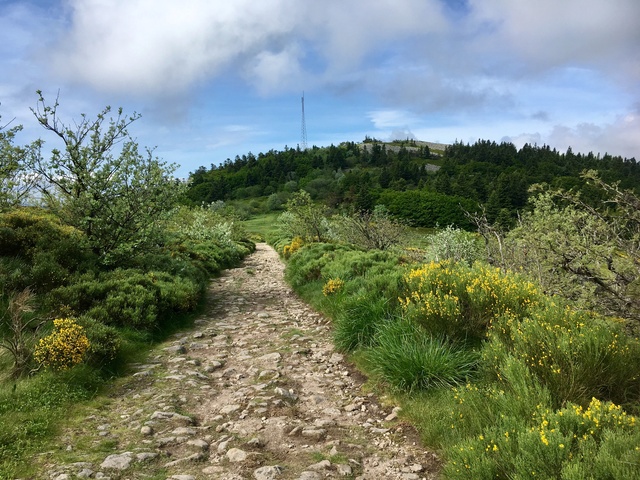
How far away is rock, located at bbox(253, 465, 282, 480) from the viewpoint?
14.3 feet

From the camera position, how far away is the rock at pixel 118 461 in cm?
453

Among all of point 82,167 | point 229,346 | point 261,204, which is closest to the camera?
point 229,346

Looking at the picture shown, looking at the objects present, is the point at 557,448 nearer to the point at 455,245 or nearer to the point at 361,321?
the point at 361,321

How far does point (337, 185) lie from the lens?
140 meters

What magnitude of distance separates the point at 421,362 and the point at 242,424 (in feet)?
9.31

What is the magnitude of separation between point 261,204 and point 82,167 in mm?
116670

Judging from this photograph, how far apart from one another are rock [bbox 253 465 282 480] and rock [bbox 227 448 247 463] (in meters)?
0.34

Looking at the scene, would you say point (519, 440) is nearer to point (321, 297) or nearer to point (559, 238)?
point (559, 238)

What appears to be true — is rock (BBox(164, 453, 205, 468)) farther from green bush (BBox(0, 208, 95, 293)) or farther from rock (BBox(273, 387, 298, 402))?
green bush (BBox(0, 208, 95, 293))

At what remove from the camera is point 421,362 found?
6.21 meters

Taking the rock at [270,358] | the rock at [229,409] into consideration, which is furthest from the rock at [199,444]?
the rock at [270,358]

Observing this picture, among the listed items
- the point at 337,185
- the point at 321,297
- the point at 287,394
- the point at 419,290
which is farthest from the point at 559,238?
the point at 337,185

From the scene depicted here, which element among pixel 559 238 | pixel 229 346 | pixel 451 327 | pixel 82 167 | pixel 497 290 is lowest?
pixel 229 346

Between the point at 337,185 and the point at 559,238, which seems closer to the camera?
the point at 559,238
